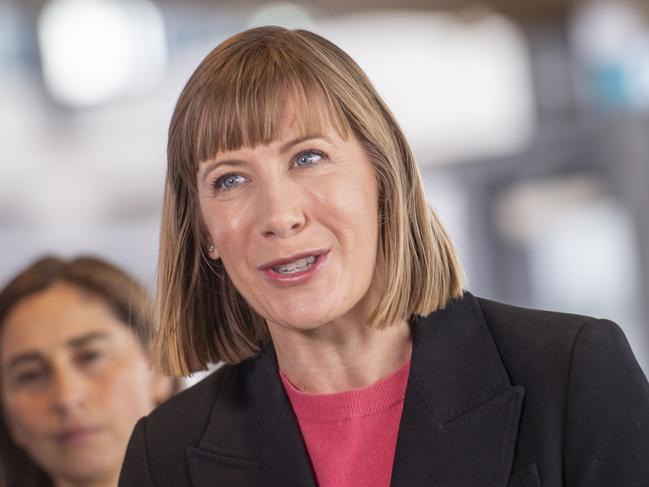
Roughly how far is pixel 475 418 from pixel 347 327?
0.21 meters

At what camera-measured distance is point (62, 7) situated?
8.78 metres

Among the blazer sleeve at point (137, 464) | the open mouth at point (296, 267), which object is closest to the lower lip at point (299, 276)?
the open mouth at point (296, 267)

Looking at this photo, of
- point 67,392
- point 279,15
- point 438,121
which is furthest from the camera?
point 438,121

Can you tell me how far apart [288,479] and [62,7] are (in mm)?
7677

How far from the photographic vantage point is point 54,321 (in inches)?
87.4

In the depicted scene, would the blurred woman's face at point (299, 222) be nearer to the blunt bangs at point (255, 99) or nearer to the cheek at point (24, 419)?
the blunt bangs at point (255, 99)

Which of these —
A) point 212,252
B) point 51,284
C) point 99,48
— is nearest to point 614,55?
point 99,48

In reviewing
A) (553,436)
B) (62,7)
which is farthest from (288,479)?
(62,7)

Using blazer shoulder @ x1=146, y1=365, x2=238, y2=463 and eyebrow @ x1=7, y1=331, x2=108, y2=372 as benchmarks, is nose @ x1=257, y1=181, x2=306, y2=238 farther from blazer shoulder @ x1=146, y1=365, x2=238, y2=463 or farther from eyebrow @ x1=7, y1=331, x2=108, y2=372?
eyebrow @ x1=7, y1=331, x2=108, y2=372

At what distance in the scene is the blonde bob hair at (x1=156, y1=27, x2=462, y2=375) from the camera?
1.52 m

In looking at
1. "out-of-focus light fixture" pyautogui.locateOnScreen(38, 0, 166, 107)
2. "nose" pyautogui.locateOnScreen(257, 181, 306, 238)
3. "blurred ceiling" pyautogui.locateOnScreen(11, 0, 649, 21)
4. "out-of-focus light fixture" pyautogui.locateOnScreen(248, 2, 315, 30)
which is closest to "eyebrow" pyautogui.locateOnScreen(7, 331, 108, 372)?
"nose" pyautogui.locateOnScreen(257, 181, 306, 238)

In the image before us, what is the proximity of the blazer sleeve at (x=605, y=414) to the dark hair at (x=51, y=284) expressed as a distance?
100 cm

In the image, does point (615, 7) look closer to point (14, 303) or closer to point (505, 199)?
point (505, 199)

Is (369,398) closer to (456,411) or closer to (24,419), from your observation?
(456,411)
